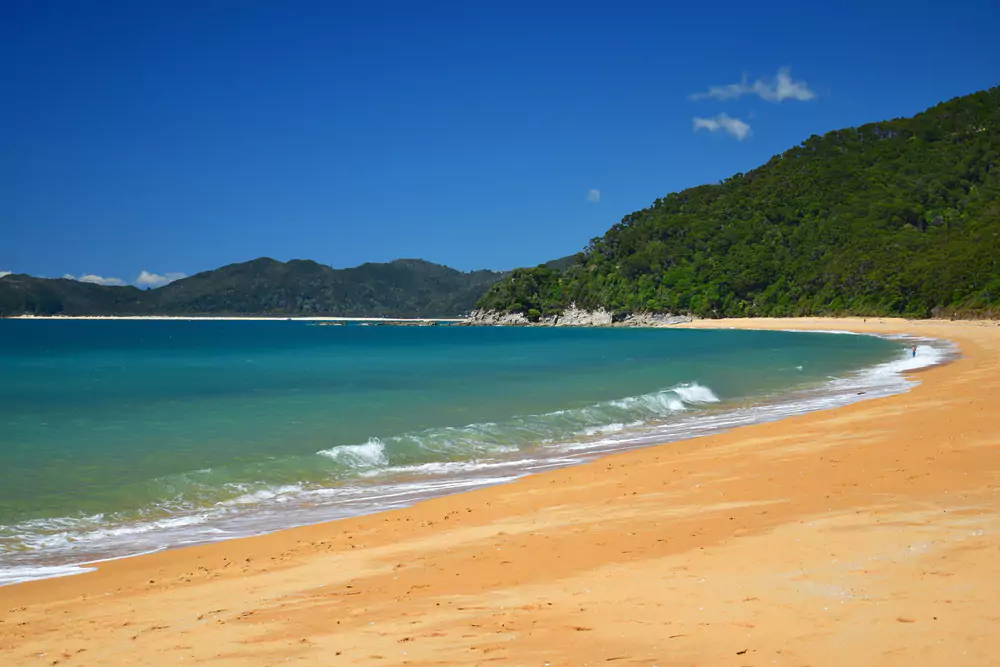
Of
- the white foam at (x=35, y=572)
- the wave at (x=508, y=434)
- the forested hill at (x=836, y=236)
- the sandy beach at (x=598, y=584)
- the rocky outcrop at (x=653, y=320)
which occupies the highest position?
the forested hill at (x=836, y=236)

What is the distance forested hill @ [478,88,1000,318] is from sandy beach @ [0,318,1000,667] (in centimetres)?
9776

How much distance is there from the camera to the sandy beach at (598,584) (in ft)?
17.0

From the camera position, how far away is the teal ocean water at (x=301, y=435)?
38.0ft

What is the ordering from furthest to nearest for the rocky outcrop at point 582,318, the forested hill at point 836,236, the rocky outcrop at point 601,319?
1. the rocky outcrop at point 582,318
2. the rocky outcrop at point 601,319
3. the forested hill at point 836,236

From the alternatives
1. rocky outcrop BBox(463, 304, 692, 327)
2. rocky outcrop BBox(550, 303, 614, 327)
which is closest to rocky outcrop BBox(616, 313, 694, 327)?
rocky outcrop BBox(463, 304, 692, 327)

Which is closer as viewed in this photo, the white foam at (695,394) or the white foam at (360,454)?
the white foam at (360,454)

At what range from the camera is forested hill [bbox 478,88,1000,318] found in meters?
110

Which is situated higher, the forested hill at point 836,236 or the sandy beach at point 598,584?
the forested hill at point 836,236

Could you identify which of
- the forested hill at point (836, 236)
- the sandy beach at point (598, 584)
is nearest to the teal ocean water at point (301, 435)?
the sandy beach at point (598, 584)

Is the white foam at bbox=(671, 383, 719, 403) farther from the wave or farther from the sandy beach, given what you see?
the sandy beach

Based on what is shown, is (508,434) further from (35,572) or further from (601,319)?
(601,319)

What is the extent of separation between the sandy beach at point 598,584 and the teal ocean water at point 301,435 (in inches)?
Result: 83.1

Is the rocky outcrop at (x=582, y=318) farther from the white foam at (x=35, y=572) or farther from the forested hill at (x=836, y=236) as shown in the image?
the white foam at (x=35, y=572)

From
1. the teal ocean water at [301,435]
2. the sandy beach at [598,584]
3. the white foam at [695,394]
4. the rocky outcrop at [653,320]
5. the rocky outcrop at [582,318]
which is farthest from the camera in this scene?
the rocky outcrop at [582,318]
